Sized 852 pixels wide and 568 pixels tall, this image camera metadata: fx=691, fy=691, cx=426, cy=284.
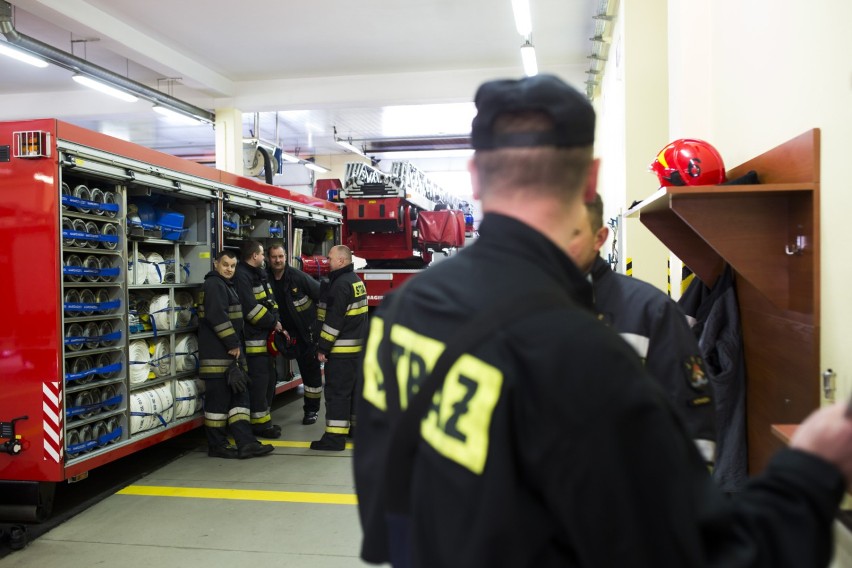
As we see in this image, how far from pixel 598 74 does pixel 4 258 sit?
9.65m

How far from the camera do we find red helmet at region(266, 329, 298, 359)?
24.3 ft

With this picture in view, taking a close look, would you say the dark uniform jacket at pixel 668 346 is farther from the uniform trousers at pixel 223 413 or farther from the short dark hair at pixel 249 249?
the short dark hair at pixel 249 249

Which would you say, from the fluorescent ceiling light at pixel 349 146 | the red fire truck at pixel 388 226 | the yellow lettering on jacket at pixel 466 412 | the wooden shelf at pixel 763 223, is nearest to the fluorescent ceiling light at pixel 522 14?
the red fire truck at pixel 388 226

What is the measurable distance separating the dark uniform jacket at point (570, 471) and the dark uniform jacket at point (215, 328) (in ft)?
18.6

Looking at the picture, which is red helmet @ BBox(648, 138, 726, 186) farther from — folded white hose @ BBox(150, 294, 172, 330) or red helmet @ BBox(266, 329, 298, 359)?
red helmet @ BBox(266, 329, 298, 359)

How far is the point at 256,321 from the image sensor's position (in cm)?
701

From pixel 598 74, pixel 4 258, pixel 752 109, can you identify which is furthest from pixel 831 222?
pixel 598 74

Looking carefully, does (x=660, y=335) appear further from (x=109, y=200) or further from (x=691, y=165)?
(x=109, y=200)

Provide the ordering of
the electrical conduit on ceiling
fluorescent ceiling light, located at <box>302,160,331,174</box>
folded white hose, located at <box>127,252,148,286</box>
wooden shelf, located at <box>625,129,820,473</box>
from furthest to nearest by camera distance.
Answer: fluorescent ceiling light, located at <box>302,160,331,174</box>
the electrical conduit on ceiling
folded white hose, located at <box>127,252,148,286</box>
wooden shelf, located at <box>625,129,820,473</box>

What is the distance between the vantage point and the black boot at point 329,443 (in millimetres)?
6984

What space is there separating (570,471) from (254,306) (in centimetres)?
634

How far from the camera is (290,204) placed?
9.15 metres

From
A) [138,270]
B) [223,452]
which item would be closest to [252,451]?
[223,452]

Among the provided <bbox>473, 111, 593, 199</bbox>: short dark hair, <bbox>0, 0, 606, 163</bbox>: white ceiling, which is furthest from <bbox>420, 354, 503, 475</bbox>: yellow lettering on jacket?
<bbox>0, 0, 606, 163</bbox>: white ceiling
